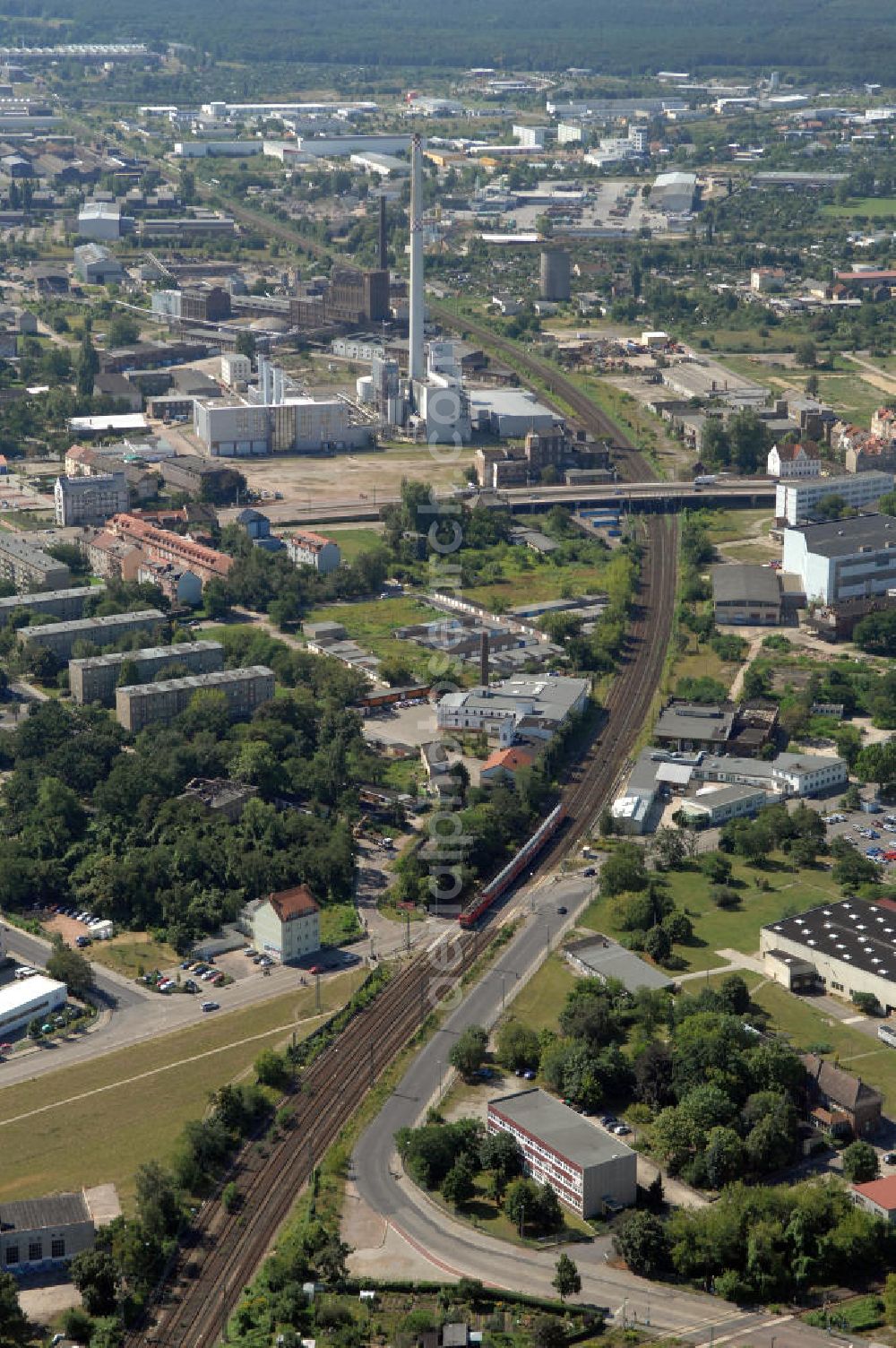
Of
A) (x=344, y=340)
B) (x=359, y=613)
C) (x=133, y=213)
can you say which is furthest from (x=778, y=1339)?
(x=133, y=213)

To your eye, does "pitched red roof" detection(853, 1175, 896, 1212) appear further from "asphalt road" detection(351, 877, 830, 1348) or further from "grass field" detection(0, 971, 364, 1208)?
"grass field" detection(0, 971, 364, 1208)

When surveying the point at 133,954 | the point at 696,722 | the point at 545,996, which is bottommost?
the point at 133,954

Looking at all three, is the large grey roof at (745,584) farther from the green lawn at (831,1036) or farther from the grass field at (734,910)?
the green lawn at (831,1036)

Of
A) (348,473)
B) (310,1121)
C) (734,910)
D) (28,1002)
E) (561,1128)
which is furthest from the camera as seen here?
(348,473)

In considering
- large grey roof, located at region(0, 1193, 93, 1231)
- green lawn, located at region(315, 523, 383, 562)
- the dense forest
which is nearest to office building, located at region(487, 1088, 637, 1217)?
large grey roof, located at region(0, 1193, 93, 1231)

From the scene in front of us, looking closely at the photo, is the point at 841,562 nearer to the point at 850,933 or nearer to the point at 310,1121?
the point at 850,933

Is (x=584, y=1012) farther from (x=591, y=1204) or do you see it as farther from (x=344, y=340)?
(x=344, y=340)

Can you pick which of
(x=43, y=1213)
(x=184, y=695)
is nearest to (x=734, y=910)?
(x=184, y=695)
